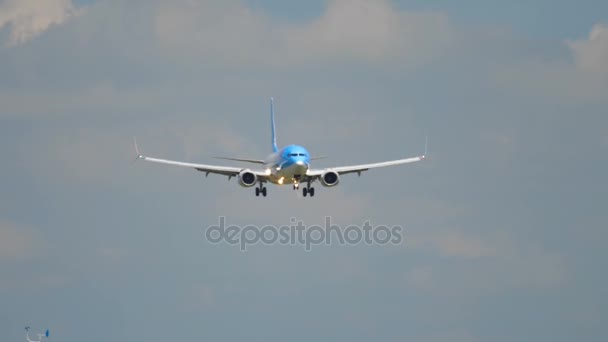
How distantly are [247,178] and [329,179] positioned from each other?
7.50 meters

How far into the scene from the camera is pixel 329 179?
179 meters

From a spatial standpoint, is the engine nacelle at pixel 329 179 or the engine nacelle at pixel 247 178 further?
the engine nacelle at pixel 247 178

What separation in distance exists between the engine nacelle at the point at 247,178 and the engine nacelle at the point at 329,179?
6.33 meters

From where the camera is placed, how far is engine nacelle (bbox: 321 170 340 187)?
586ft

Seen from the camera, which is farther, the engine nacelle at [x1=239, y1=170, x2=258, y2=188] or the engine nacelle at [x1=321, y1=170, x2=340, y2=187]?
the engine nacelle at [x1=239, y1=170, x2=258, y2=188]

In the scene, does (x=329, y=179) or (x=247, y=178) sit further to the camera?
(x=247, y=178)

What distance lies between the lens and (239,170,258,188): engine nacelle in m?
179

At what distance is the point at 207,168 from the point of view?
183 metres

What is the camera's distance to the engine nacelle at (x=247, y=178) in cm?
17900

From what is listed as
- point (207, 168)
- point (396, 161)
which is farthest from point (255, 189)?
point (396, 161)

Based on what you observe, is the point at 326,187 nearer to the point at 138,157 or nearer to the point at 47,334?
the point at 138,157

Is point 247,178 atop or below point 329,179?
atop

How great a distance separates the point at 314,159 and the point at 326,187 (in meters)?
2.95

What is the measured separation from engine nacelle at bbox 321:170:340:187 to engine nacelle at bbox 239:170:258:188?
6.33 metres
